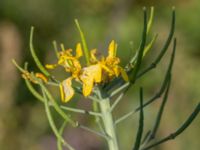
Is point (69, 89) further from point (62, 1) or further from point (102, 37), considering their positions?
point (62, 1)

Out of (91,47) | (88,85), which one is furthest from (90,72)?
(91,47)

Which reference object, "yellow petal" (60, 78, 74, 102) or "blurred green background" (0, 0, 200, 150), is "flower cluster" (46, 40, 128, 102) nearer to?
"yellow petal" (60, 78, 74, 102)

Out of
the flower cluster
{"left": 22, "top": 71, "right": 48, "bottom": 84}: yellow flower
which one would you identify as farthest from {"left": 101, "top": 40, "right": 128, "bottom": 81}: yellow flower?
{"left": 22, "top": 71, "right": 48, "bottom": 84}: yellow flower

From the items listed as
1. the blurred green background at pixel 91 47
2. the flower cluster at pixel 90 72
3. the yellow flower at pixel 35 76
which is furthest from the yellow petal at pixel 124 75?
the blurred green background at pixel 91 47

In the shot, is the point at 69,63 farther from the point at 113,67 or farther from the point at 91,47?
the point at 91,47

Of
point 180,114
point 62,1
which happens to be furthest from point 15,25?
point 180,114

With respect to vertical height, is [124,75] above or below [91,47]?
above
